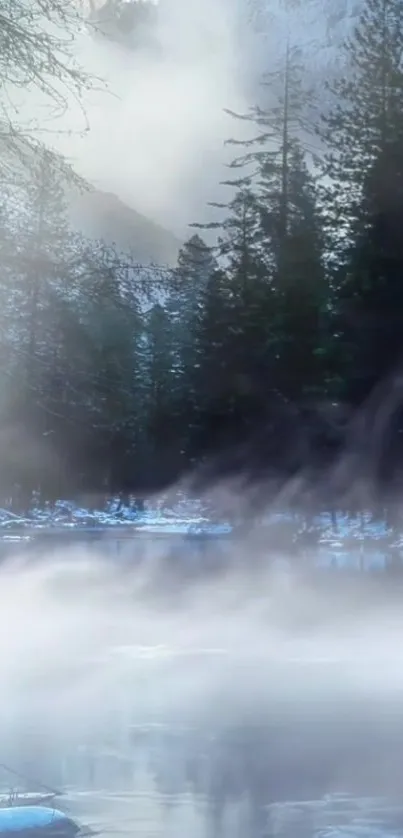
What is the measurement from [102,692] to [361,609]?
293 inches

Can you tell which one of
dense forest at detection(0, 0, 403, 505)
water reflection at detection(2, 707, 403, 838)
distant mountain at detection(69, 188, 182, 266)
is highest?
dense forest at detection(0, 0, 403, 505)

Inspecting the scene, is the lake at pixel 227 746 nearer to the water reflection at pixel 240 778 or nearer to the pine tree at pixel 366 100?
the water reflection at pixel 240 778

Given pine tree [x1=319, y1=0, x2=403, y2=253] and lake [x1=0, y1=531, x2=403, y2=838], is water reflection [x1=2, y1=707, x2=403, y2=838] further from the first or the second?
pine tree [x1=319, y1=0, x2=403, y2=253]

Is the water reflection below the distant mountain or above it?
below

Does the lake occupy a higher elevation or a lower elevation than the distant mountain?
lower

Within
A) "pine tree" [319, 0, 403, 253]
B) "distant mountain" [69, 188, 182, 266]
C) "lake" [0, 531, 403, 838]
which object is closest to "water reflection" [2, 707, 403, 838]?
"lake" [0, 531, 403, 838]

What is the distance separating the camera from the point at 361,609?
60.1 ft

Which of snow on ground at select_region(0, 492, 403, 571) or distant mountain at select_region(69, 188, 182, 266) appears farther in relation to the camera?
snow on ground at select_region(0, 492, 403, 571)

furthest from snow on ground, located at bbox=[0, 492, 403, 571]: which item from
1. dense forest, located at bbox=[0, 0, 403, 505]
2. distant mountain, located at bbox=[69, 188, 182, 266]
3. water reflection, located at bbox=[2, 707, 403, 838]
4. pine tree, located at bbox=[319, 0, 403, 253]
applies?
water reflection, located at bbox=[2, 707, 403, 838]

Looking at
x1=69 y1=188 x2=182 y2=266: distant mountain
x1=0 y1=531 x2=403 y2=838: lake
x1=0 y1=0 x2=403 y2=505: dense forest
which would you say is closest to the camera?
x1=0 y1=531 x2=403 y2=838: lake

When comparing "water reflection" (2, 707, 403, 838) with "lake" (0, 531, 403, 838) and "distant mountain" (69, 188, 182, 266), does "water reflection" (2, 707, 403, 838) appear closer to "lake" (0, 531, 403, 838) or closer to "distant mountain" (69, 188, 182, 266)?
"lake" (0, 531, 403, 838)

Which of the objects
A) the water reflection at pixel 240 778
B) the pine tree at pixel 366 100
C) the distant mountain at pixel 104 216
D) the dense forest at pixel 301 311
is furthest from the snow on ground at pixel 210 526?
the water reflection at pixel 240 778

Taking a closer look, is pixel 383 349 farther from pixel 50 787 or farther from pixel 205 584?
pixel 50 787

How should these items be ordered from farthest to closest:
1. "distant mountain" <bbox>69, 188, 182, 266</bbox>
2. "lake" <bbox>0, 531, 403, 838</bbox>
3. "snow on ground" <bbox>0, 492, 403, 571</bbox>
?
"snow on ground" <bbox>0, 492, 403, 571</bbox> → "distant mountain" <bbox>69, 188, 182, 266</bbox> → "lake" <bbox>0, 531, 403, 838</bbox>
